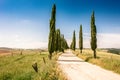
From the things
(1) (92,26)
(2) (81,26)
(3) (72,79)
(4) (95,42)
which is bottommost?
(3) (72,79)

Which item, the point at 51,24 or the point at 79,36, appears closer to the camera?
the point at 51,24

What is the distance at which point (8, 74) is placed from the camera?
43.4ft

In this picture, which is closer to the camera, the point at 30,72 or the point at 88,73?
the point at 30,72

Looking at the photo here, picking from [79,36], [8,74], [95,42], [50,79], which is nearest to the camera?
[50,79]

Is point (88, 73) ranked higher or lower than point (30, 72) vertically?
lower

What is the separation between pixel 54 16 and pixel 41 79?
96.2ft

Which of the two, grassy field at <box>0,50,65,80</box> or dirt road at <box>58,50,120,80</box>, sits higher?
grassy field at <box>0,50,65,80</box>

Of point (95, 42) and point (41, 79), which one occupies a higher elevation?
point (95, 42)

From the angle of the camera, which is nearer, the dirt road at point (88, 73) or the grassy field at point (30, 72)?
the grassy field at point (30, 72)

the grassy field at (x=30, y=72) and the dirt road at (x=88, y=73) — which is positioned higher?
the grassy field at (x=30, y=72)

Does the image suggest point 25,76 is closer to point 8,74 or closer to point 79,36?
point 8,74

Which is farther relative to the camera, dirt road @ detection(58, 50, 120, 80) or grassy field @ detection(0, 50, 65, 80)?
dirt road @ detection(58, 50, 120, 80)

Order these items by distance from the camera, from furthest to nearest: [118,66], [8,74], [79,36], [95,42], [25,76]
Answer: [79,36] → [95,42] → [118,66] → [8,74] → [25,76]

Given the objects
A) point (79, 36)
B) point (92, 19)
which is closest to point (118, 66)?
Result: point (92, 19)
